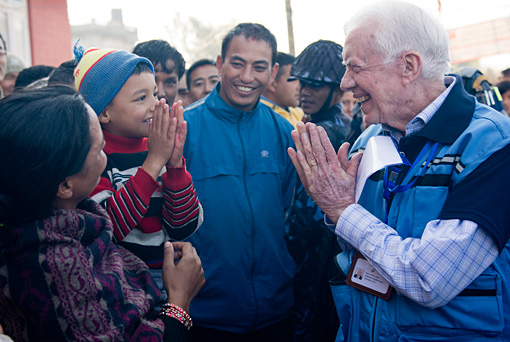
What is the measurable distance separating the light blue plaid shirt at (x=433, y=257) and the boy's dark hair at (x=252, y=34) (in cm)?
185

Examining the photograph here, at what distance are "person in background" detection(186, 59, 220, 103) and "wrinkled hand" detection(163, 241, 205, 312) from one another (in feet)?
11.7

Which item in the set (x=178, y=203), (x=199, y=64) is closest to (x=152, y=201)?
(x=178, y=203)

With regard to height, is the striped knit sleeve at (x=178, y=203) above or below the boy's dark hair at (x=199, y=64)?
below

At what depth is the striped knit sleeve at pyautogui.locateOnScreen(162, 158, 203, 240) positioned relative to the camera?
1974 mm

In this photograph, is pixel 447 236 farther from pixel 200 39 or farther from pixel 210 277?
pixel 200 39

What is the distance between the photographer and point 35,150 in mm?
1337

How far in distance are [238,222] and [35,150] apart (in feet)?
4.80

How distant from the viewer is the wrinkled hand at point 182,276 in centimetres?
172

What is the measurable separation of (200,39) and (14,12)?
30.3m

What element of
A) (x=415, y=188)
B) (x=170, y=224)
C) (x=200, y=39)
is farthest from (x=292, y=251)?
(x=200, y=39)

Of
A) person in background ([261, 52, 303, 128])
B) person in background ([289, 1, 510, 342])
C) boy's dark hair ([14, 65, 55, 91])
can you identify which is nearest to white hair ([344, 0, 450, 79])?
person in background ([289, 1, 510, 342])

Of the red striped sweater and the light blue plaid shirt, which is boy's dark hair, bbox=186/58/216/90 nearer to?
the red striped sweater

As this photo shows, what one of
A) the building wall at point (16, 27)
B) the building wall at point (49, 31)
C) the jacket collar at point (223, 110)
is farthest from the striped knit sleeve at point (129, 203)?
the building wall at point (49, 31)

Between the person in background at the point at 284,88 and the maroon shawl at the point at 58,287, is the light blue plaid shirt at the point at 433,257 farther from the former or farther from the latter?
the person in background at the point at 284,88
